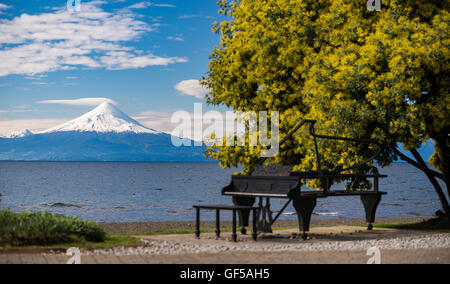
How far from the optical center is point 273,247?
1245cm

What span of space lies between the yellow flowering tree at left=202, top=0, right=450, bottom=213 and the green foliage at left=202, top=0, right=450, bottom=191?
0.10 ft

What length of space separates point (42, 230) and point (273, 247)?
4.65m

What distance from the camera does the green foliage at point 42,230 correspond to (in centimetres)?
1149

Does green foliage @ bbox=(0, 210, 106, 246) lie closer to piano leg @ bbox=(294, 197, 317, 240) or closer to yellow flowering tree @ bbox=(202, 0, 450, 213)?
piano leg @ bbox=(294, 197, 317, 240)

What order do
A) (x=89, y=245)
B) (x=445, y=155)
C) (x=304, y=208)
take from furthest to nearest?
(x=445, y=155) → (x=304, y=208) → (x=89, y=245)

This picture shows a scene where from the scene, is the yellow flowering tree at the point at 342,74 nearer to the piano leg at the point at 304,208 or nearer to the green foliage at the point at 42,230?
the piano leg at the point at 304,208

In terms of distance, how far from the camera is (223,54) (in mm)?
22406

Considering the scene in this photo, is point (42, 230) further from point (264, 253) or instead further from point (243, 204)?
point (243, 204)

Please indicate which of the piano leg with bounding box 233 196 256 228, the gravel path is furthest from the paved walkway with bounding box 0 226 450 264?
the piano leg with bounding box 233 196 256 228

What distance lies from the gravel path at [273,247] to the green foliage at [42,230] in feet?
3.79

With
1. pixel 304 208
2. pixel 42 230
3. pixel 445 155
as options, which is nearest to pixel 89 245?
pixel 42 230
